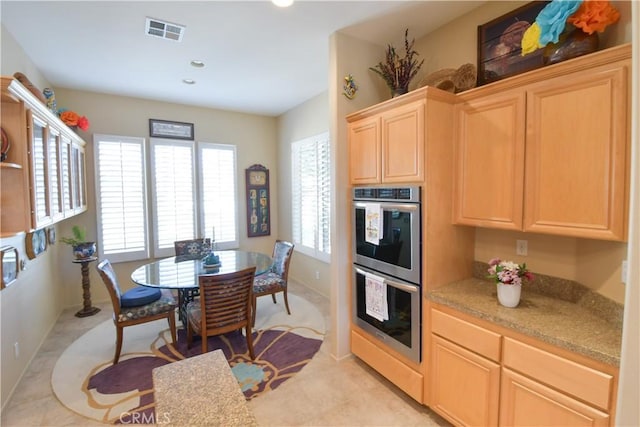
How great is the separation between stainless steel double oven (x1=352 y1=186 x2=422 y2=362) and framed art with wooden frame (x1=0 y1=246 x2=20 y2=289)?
2690 mm

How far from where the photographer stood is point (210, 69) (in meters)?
3.32

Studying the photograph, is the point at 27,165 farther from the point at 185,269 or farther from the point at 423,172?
the point at 423,172

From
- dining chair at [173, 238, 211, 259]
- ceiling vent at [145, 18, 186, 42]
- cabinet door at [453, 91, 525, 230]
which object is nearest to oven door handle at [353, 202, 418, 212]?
cabinet door at [453, 91, 525, 230]

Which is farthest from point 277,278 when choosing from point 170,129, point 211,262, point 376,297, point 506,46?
point 506,46

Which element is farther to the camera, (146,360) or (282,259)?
(282,259)

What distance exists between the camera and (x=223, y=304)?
2.60 meters

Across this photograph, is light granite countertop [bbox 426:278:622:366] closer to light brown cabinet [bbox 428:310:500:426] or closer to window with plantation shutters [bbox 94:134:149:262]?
light brown cabinet [bbox 428:310:500:426]

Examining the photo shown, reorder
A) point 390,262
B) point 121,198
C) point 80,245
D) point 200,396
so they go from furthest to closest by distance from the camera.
A: point 121,198, point 80,245, point 390,262, point 200,396

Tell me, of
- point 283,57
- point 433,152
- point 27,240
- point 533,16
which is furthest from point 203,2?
point 27,240

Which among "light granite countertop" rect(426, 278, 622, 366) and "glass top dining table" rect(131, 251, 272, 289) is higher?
"light granite countertop" rect(426, 278, 622, 366)

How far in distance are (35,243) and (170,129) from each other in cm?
233

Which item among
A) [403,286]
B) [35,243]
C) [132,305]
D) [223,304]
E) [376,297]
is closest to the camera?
[403,286]

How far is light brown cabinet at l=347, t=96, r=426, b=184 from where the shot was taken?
6.70 ft

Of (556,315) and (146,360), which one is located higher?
(556,315)
